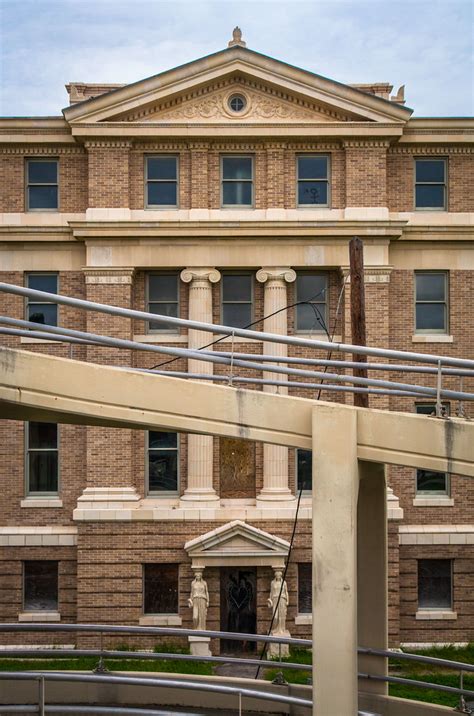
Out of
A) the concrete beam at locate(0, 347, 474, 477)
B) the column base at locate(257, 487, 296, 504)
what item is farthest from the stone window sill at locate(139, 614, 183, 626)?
the concrete beam at locate(0, 347, 474, 477)

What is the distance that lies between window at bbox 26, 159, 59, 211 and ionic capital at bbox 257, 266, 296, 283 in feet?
20.7

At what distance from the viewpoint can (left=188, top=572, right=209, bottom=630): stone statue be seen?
19844 millimetres

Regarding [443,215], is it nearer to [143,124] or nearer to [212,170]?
[212,170]

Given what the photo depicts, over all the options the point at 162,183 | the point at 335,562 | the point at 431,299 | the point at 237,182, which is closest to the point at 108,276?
the point at 162,183

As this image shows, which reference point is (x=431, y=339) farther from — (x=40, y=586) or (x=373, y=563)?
(x=373, y=563)

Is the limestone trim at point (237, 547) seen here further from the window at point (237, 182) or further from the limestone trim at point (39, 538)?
the window at point (237, 182)

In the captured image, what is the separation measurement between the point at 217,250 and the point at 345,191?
3.97 meters

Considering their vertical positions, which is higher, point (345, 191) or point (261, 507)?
point (345, 191)

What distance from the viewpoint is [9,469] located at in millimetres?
21297

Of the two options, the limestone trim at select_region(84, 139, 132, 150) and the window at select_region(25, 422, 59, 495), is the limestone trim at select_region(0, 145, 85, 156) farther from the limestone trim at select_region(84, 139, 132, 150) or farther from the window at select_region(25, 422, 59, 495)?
the window at select_region(25, 422, 59, 495)

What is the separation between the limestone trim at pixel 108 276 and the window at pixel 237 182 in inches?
136

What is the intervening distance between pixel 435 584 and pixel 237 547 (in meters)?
5.91

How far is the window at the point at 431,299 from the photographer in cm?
2206

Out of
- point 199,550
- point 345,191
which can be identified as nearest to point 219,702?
point 199,550
